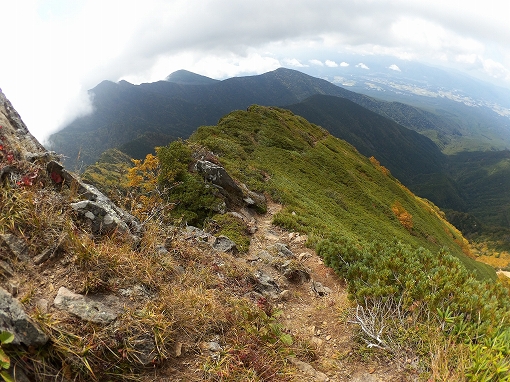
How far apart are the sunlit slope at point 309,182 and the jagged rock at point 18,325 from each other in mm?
12154

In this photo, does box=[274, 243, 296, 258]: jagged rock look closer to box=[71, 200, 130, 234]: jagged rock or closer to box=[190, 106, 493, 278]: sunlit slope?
box=[190, 106, 493, 278]: sunlit slope

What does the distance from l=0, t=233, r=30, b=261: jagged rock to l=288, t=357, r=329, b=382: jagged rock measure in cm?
504

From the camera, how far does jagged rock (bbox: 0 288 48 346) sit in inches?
138

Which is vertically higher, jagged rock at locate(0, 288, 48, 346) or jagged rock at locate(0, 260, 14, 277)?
jagged rock at locate(0, 260, 14, 277)

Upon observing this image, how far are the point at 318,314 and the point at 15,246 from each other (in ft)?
23.3

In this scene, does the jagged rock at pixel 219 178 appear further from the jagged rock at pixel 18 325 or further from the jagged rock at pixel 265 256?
the jagged rock at pixel 18 325

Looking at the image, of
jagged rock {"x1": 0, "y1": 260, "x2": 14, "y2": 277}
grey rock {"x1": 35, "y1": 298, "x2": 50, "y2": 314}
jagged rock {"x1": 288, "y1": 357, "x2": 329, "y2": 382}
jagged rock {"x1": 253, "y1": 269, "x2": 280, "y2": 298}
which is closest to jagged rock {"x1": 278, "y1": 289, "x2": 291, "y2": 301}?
jagged rock {"x1": 253, "y1": 269, "x2": 280, "y2": 298}

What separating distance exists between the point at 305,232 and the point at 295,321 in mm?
8901

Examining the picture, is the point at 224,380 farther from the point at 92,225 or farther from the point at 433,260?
the point at 433,260

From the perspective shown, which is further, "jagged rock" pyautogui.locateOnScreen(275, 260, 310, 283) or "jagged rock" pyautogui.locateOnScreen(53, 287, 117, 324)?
"jagged rock" pyautogui.locateOnScreen(275, 260, 310, 283)

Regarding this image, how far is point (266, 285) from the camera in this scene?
9266 mm

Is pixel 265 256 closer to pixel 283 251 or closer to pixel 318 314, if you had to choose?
pixel 283 251

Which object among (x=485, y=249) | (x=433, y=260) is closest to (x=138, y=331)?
(x=433, y=260)

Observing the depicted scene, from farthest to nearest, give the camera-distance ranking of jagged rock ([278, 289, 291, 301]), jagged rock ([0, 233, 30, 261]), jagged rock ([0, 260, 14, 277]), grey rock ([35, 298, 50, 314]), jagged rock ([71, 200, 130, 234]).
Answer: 1. jagged rock ([278, 289, 291, 301])
2. jagged rock ([71, 200, 130, 234])
3. jagged rock ([0, 233, 30, 261])
4. jagged rock ([0, 260, 14, 277])
5. grey rock ([35, 298, 50, 314])
